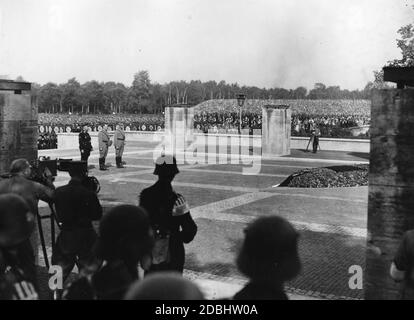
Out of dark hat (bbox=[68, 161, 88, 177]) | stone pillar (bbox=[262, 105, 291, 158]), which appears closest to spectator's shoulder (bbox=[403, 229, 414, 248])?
dark hat (bbox=[68, 161, 88, 177])

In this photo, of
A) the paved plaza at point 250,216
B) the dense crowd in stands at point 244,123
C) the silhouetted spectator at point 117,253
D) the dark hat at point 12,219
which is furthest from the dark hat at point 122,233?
the dense crowd in stands at point 244,123

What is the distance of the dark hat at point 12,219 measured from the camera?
3.24m

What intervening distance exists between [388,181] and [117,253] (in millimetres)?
3115

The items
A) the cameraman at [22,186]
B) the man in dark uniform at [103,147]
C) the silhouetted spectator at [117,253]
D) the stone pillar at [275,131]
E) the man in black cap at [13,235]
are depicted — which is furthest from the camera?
the stone pillar at [275,131]

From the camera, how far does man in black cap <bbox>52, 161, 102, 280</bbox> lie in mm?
5039

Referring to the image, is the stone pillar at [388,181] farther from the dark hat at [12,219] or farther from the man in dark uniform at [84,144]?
the man in dark uniform at [84,144]

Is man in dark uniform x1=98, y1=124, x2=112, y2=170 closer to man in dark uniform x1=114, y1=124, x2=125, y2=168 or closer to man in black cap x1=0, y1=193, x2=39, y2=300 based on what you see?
man in dark uniform x1=114, y1=124, x2=125, y2=168

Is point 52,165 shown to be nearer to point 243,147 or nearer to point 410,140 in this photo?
point 410,140

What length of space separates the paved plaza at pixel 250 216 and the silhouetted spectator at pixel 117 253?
1700mm

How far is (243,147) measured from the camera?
31438mm

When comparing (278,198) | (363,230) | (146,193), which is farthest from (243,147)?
(146,193)

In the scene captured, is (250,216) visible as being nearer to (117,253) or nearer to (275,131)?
(117,253)

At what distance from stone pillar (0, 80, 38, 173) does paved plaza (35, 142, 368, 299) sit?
164 centimetres

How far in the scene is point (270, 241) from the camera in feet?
8.70
